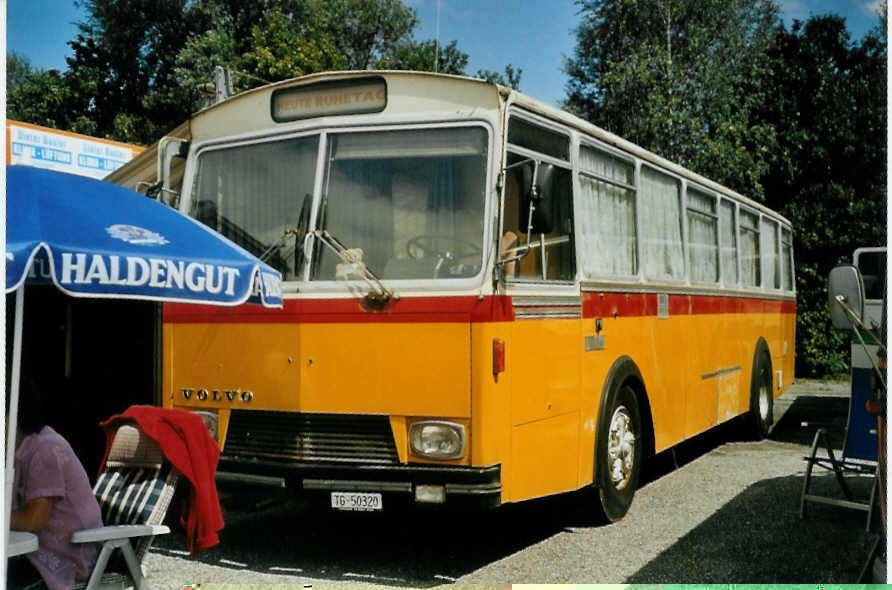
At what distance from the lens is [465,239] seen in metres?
5.80

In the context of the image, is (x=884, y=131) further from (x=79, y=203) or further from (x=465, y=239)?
(x=79, y=203)

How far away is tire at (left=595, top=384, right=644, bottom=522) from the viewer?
6895 mm

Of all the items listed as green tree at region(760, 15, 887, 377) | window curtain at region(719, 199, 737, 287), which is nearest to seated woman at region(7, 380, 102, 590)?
green tree at region(760, 15, 887, 377)

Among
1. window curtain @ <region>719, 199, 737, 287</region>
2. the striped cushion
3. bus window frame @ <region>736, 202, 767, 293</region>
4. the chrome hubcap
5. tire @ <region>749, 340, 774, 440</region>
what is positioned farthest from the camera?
tire @ <region>749, 340, 774, 440</region>

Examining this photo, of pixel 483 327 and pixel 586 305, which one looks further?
pixel 586 305

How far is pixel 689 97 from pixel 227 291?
525 centimetres

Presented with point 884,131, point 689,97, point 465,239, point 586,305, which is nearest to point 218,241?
point 465,239

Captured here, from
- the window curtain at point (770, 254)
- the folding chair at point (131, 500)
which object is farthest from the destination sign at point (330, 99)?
the window curtain at point (770, 254)

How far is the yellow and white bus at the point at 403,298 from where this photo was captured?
570 centimetres

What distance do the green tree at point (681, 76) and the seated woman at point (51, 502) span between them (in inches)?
180

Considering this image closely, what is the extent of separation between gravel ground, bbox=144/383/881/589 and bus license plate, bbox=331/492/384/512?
19.9 inches

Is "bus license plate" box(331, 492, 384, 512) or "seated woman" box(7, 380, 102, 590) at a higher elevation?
"seated woman" box(7, 380, 102, 590)

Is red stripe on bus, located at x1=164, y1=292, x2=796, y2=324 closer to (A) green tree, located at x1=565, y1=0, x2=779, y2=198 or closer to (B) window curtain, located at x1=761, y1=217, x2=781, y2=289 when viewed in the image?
(A) green tree, located at x1=565, y1=0, x2=779, y2=198

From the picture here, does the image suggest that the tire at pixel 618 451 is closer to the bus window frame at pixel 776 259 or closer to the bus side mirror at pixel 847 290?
the bus side mirror at pixel 847 290
